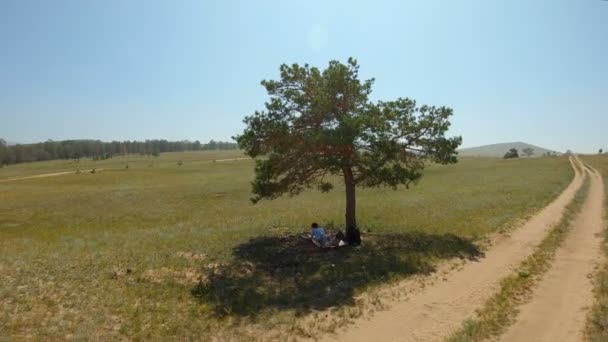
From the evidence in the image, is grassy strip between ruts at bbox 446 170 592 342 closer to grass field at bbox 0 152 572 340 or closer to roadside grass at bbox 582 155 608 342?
roadside grass at bbox 582 155 608 342

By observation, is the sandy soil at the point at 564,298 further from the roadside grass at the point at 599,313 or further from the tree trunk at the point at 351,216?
the tree trunk at the point at 351,216

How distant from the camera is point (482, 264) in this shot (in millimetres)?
15109

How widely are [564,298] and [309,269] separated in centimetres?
905

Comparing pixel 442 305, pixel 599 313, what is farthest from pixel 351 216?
pixel 599 313

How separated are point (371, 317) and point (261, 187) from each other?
35.4 feet

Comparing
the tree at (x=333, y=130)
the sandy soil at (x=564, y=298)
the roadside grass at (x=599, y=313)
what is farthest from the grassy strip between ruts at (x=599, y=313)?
the tree at (x=333, y=130)

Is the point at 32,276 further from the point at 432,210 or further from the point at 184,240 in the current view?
the point at 432,210

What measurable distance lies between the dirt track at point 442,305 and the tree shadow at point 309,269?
133cm

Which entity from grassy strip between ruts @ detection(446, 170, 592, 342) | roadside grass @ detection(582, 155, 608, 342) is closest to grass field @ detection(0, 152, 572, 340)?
grassy strip between ruts @ detection(446, 170, 592, 342)

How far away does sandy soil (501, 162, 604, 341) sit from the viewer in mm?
9062

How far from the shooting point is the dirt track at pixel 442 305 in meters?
9.48

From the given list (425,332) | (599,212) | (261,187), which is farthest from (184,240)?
(599,212)

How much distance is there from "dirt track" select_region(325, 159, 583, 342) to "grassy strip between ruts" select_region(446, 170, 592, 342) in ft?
0.94

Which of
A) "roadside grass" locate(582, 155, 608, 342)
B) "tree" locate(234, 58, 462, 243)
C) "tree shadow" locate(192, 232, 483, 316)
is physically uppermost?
"tree" locate(234, 58, 462, 243)
